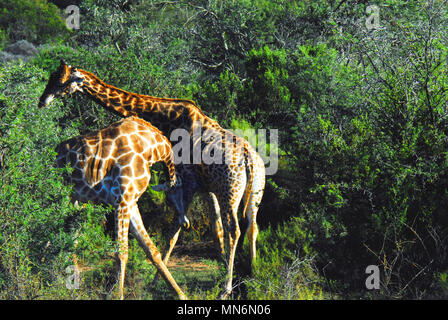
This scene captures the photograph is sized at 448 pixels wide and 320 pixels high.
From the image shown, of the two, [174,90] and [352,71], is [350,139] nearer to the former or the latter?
[352,71]

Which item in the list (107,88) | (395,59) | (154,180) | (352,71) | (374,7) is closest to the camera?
(107,88)

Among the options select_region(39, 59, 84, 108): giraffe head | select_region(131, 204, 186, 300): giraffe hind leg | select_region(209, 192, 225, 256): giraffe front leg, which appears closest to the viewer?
select_region(131, 204, 186, 300): giraffe hind leg

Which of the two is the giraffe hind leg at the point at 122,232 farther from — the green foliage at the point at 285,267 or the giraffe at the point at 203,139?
the green foliage at the point at 285,267

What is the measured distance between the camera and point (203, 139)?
A: 7281 mm

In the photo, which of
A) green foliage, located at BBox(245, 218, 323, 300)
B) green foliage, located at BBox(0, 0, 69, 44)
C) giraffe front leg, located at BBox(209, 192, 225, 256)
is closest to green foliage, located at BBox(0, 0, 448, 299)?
green foliage, located at BBox(245, 218, 323, 300)

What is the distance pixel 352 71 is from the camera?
10.1 meters

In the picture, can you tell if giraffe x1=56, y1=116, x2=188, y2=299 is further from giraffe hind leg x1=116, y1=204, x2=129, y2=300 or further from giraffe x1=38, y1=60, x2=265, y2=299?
giraffe x1=38, y1=60, x2=265, y2=299

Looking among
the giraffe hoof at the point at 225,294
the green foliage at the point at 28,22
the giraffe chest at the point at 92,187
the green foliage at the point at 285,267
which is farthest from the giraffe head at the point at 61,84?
the green foliage at the point at 28,22

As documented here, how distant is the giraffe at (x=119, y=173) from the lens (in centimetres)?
620

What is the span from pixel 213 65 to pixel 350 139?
8.64m

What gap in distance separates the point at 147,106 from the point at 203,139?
3.09 ft

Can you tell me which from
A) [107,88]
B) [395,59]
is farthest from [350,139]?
[107,88]

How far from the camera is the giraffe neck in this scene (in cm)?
721

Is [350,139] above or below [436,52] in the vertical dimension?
below
